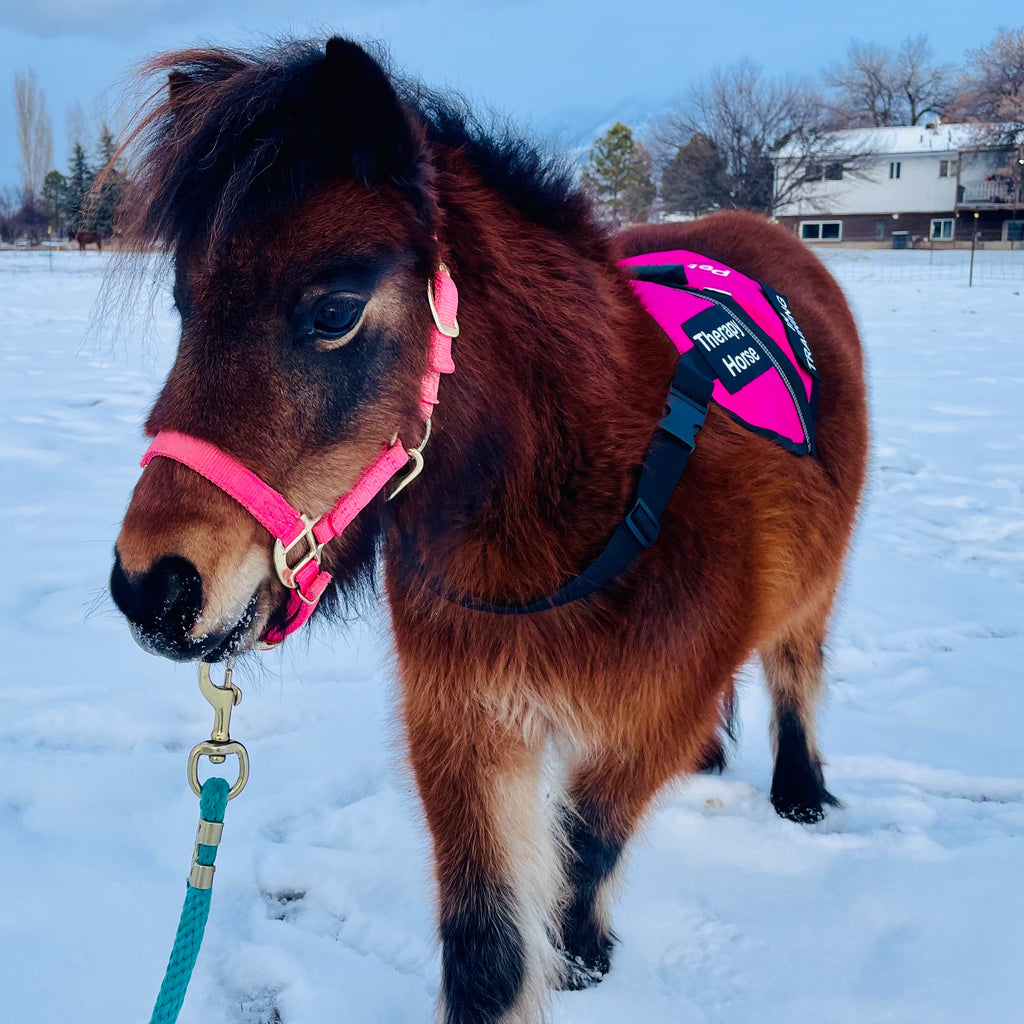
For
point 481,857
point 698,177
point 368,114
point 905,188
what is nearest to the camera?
point 368,114

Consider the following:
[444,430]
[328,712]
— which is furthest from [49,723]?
[444,430]

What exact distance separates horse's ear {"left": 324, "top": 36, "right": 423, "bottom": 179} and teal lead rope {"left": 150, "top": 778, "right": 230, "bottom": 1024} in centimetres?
104

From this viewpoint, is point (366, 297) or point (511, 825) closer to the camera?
point (366, 297)

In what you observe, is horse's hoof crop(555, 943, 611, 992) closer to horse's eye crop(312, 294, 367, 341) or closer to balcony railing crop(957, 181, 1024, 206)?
horse's eye crop(312, 294, 367, 341)

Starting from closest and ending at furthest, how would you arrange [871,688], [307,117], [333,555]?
[307,117]
[333,555]
[871,688]

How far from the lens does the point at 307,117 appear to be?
137cm

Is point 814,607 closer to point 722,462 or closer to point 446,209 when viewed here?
point 722,462

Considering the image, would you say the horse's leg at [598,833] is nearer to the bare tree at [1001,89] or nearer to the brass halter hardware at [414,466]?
the brass halter hardware at [414,466]

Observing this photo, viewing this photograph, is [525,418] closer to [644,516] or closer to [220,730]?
[644,516]

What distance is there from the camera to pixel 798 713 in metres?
2.86

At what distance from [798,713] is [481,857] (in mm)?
1394

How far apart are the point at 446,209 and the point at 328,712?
2079 millimetres

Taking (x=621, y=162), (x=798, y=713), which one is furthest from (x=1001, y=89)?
(x=798, y=713)

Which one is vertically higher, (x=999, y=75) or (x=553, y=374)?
(x=999, y=75)
